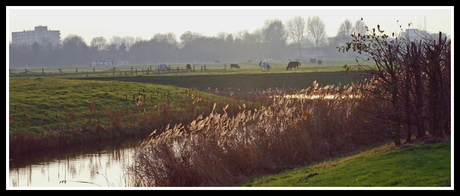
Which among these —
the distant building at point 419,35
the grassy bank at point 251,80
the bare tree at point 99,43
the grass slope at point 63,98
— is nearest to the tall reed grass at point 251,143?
the distant building at point 419,35

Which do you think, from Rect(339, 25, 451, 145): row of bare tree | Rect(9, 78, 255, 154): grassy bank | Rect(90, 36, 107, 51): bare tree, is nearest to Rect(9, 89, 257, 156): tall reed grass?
Rect(9, 78, 255, 154): grassy bank

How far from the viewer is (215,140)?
1193 cm

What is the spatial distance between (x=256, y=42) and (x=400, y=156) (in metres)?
121

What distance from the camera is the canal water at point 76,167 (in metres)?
13.3

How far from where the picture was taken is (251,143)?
1259 centimetres

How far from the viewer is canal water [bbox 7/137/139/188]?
1327cm

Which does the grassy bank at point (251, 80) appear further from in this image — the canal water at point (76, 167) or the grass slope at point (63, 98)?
the canal water at point (76, 167)

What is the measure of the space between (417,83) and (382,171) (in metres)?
4.07

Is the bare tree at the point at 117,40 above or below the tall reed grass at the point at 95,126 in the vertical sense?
above

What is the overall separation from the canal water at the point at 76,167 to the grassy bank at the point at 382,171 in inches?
174

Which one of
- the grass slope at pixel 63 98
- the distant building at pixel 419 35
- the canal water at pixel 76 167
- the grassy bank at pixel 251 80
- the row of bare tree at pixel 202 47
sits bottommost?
the canal water at pixel 76 167
